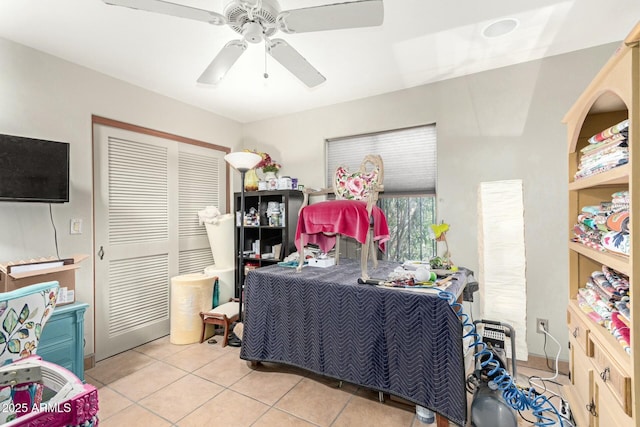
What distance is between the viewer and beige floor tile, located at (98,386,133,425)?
1.95 meters

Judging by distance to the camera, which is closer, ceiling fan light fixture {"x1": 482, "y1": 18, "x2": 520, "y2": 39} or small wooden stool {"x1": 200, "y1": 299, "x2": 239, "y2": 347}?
ceiling fan light fixture {"x1": 482, "y1": 18, "x2": 520, "y2": 39}

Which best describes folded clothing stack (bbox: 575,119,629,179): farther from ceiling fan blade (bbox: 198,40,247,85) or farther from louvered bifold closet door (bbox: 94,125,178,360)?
louvered bifold closet door (bbox: 94,125,178,360)

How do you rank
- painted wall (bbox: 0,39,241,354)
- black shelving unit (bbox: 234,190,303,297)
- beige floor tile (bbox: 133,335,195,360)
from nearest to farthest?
1. painted wall (bbox: 0,39,241,354)
2. beige floor tile (bbox: 133,335,195,360)
3. black shelving unit (bbox: 234,190,303,297)

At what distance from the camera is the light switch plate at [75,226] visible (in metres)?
2.49

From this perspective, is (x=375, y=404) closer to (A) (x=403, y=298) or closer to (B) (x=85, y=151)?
(A) (x=403, y=298)

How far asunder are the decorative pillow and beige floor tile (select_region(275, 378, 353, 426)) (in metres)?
1.54

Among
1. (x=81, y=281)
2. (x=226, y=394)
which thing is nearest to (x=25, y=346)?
(x=226, y=394)

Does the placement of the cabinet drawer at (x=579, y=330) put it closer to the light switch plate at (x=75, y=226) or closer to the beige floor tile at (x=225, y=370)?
the beige floor tile at (x=225, y=370)

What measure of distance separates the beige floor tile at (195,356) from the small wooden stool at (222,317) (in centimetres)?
11

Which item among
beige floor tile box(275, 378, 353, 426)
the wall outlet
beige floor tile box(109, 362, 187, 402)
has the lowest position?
beige floor tile box(109, 362, 187, 402)

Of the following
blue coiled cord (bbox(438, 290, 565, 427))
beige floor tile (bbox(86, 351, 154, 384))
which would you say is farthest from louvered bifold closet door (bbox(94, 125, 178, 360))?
blue coiled cord (bbox(438, 290, 565, 427))

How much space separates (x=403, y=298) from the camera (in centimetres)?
175

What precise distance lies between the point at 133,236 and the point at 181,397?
65.3 inches

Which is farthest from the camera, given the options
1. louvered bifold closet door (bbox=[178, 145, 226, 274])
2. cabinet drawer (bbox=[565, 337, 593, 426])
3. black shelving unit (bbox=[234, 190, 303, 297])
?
louvered bifold closet door (bbox=[178, 145, 226, 274])
